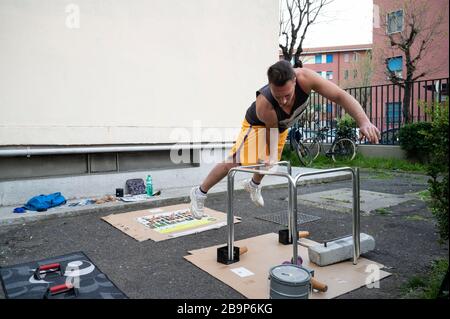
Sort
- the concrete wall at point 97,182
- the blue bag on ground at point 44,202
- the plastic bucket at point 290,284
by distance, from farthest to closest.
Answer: the concrete wall at point 97,182 < the blue bag on ground at point 44,202 < the plastic bucket at point 290,284

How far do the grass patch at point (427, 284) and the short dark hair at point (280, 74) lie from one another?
1.62 m

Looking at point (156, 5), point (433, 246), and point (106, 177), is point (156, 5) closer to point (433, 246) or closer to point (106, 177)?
point (106, 177)

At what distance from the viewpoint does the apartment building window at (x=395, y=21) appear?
14.7 m

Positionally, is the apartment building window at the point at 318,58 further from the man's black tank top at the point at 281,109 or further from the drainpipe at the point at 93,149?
the man's black tank top at the point at 281,109

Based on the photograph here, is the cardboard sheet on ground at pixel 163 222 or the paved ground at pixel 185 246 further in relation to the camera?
the cardboard sheet on ground at pixel 163 222

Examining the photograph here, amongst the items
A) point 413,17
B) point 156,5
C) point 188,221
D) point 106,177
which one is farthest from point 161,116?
point 413,17

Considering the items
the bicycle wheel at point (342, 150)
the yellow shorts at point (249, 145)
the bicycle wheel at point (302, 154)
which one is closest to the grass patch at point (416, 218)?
the yellow shorts at point (249, 145)

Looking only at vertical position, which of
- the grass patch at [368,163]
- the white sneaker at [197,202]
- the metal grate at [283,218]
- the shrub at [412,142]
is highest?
the shrub at [412,142]

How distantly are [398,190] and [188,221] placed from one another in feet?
12.9

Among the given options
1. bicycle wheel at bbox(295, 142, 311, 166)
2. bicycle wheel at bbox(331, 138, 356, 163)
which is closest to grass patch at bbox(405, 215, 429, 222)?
bicycle wheel at bbox(295, 142, 311, 166)

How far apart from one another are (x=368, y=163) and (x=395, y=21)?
930 centimetres

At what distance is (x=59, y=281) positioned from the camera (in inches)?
95.6

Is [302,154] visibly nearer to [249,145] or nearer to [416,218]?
[416,218]
